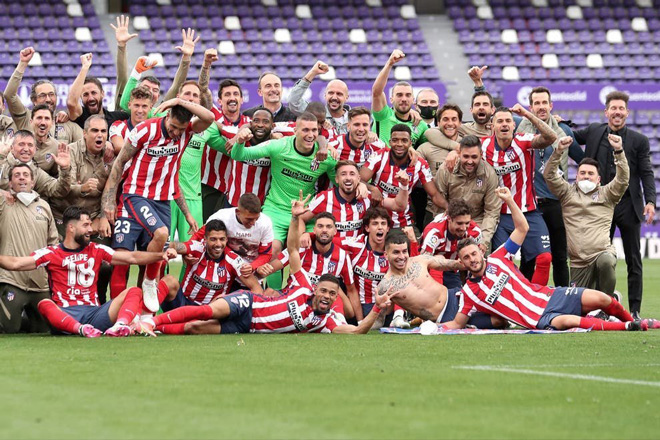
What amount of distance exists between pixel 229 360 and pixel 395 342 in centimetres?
175

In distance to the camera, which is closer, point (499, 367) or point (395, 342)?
point (499, 367)

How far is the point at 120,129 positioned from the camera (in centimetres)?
1009

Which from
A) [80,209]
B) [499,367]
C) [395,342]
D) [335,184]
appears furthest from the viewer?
[335,184]

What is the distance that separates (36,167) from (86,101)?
1051 millimetres

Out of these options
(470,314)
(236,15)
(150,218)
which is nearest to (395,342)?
(470,314)

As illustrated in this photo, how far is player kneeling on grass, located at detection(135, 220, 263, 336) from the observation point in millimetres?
9406

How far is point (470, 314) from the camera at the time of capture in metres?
9.58

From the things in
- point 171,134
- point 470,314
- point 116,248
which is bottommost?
point 470,314

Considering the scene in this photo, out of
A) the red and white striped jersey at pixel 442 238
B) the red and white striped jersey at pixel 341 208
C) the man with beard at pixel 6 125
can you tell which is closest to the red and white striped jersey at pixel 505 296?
the red and white striped jersey at pixel 442 238

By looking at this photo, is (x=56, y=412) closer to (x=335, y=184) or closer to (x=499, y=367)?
(x=499, y=367)

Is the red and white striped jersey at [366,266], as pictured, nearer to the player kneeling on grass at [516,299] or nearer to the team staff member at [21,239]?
the player kneeling on grass at [516,299]

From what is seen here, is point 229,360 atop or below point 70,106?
below

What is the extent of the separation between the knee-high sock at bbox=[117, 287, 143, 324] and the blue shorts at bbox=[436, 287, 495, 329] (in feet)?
8.80

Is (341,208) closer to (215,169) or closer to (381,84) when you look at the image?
(381,84)
